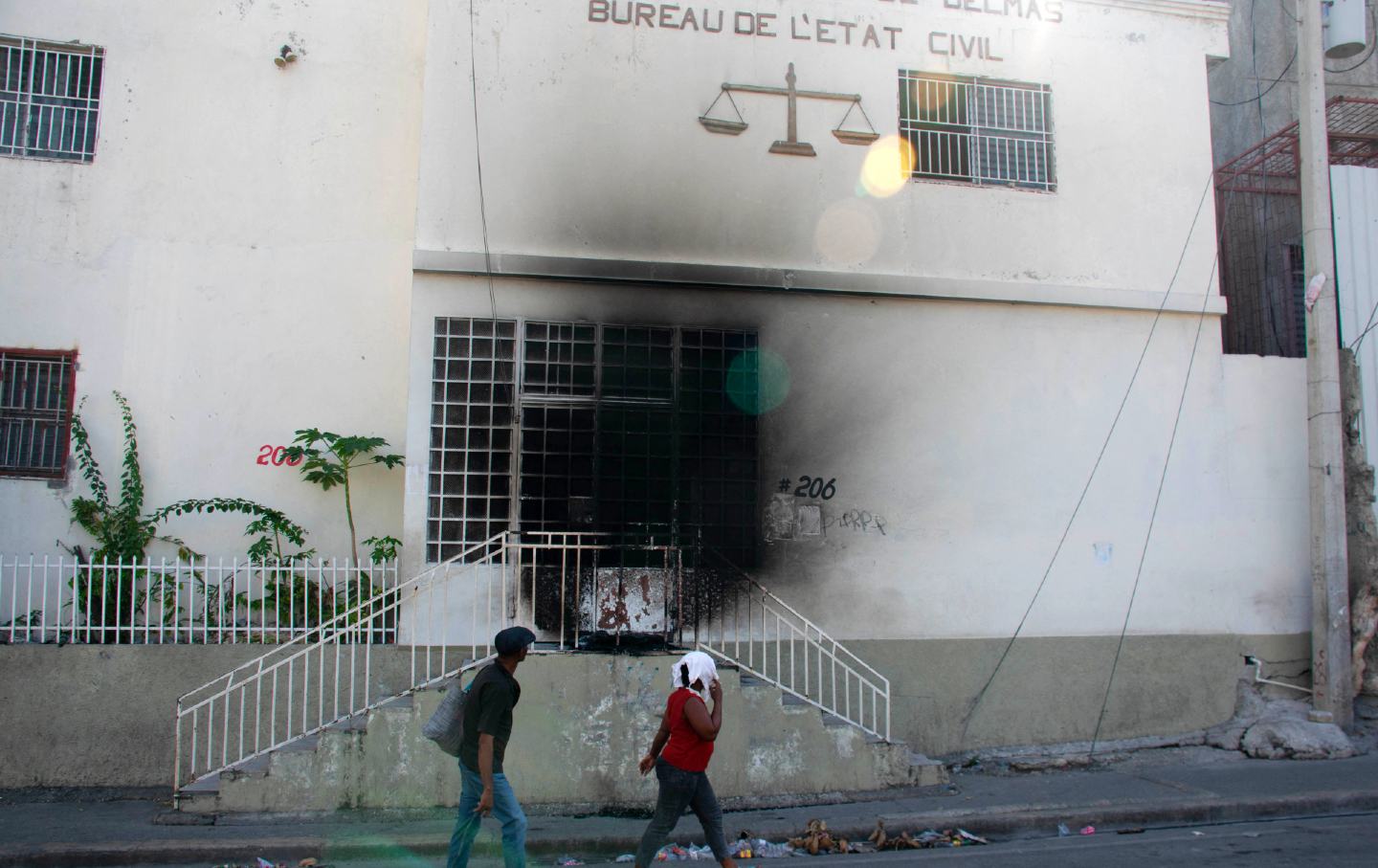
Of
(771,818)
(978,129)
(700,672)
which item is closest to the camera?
(700,672)

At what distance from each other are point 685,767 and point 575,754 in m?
2.24

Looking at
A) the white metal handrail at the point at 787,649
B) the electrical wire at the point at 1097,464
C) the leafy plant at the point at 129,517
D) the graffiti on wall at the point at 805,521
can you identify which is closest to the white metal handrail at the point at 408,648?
the white metal handrail at the point at 787,649

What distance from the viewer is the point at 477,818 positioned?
5.35 meters

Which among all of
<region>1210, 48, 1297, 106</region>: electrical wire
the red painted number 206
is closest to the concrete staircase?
the red painted number 206

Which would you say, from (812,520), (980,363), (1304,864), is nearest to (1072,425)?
(980,363)

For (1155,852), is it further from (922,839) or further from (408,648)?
(408,648)

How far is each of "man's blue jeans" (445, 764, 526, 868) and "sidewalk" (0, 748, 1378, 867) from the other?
138cm

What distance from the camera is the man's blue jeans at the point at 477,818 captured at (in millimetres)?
5309

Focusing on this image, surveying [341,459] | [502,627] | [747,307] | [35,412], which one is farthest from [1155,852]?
[35,412]

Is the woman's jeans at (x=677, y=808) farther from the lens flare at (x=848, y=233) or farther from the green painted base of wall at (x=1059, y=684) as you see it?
the lens flare at (x=848, y=233)

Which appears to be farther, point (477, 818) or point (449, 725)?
point (449, 725)

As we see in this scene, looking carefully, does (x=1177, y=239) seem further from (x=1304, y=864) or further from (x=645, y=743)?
(x=645, y=743)

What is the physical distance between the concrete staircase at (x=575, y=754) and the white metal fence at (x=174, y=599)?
4.15ft

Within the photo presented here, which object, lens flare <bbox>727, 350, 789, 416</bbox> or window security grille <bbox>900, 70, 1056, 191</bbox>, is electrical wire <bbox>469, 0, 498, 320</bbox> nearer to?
lens flare <bbox>727, 350, 789, 416</bbox>
